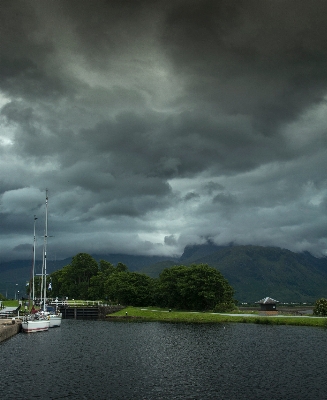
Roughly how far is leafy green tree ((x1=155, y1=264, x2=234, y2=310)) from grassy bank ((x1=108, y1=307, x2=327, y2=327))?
13.3 metres

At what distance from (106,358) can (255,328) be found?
48.4 metres

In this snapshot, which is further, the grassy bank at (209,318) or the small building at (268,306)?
the small building at (268,306)

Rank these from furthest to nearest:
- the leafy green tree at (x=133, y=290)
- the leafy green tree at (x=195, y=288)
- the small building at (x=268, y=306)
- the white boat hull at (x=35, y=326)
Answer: the leafy green tree at (x=133, y=290), the leafy green tree at (x=195, y=288), the small building at (x=268, y=306), the white boat hull at (x=35, y=326)

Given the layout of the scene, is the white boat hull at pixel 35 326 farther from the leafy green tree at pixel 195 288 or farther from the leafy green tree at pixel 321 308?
the leafy green tree at pixel 321 308

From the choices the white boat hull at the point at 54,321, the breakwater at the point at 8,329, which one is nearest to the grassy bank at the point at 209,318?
the white boat hull at the point at 54,321

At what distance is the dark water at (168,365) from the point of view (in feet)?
143

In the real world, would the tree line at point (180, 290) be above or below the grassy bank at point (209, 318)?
above

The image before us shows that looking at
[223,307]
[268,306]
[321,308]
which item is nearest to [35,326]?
[223,307]

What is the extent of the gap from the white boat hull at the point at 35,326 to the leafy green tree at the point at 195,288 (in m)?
54.9

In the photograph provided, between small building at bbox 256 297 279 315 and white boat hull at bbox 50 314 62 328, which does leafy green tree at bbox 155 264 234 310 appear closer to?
small building at bbox 256 297 279 315

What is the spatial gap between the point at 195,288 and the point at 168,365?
86.6 meters

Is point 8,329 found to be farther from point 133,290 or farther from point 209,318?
point 133,290

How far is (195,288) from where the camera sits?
143 meters

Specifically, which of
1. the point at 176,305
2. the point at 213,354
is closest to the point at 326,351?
the point at 213,354
